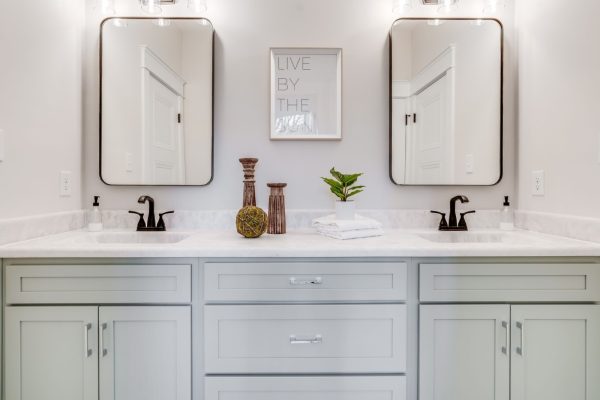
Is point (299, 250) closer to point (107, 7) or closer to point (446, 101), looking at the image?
point (446, 101)

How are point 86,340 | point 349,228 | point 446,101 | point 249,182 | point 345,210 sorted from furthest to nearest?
point 446,101 → point 249,182 → point 345,210 → point 349,228 → point 86,340

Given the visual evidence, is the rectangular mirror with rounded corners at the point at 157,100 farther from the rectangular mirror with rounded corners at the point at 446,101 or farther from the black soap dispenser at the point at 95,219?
the rectangular mirror with rounded corners at the point at 446,101

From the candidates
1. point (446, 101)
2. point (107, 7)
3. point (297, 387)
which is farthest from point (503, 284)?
point (107, 7)

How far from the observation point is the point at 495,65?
70.9 inches

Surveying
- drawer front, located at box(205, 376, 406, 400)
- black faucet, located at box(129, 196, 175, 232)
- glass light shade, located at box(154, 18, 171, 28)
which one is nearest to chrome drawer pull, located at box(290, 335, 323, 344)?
drawer front, located at box(205, 376, 406, 400)

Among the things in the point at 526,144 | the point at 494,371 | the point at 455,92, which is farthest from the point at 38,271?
the point at 526,144

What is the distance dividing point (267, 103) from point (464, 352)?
4.60ft

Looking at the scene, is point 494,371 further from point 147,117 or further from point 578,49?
point 147,117

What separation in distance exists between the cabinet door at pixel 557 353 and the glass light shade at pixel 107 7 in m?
2.26

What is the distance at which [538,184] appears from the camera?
5.44 ft

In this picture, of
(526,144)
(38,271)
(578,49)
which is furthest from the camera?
(526,144)

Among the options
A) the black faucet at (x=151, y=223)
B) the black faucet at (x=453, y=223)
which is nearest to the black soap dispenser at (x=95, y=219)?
the black faucet at (x=151, y=223)

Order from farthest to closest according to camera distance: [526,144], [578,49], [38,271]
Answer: [526,144], [578,49], [38,271]

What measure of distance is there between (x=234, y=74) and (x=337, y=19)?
1.97 feet
